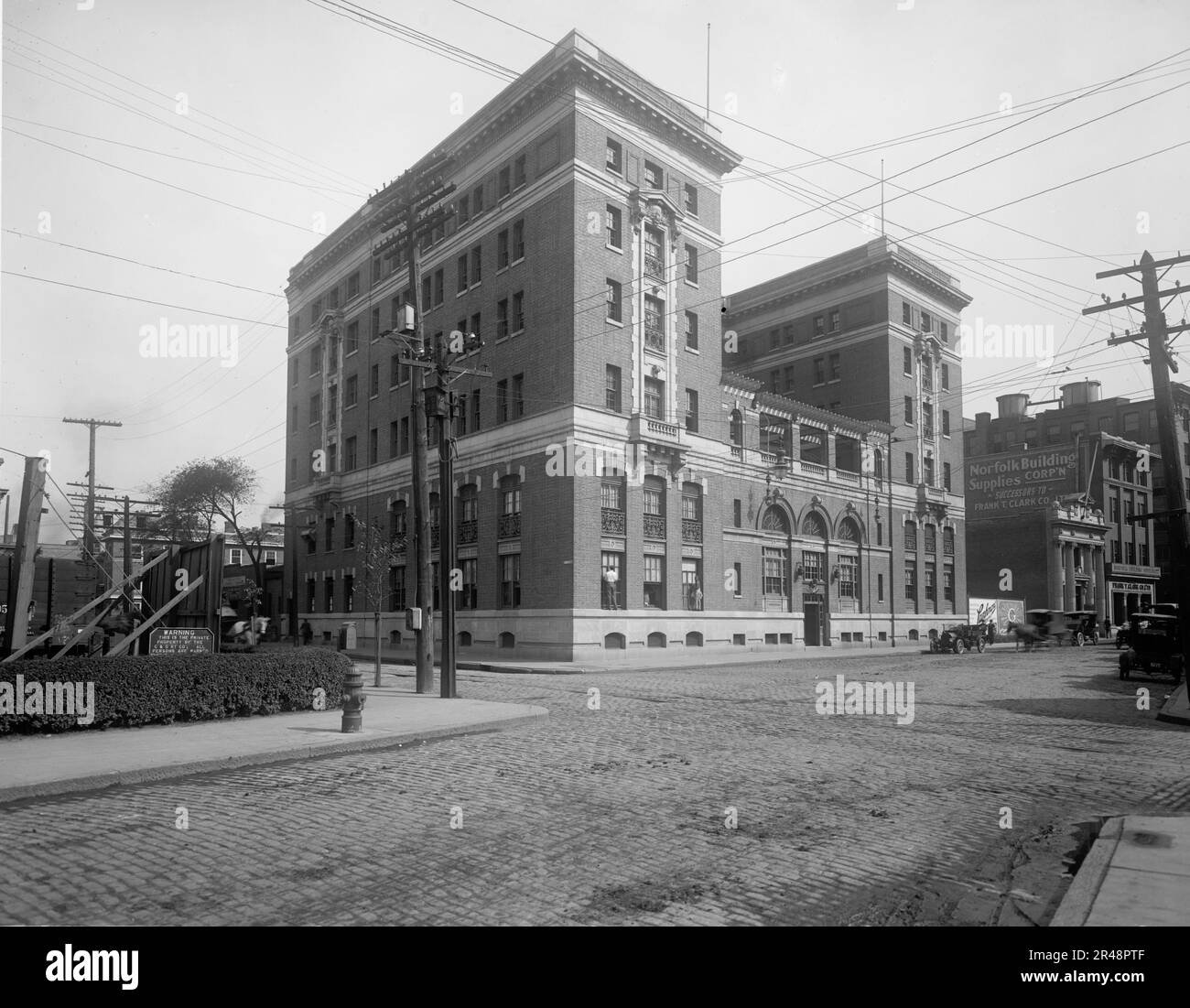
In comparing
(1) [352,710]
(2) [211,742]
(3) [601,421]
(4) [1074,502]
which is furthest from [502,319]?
(4) [1074,502]

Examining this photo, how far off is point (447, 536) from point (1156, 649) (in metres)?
19.5

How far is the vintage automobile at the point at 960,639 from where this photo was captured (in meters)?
40.9

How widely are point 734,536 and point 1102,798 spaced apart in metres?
A: 34.8

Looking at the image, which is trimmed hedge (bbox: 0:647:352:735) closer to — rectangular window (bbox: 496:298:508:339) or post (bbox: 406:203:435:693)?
post (bbox: 406:203:435:693)

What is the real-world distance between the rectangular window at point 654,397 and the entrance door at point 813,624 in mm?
14846

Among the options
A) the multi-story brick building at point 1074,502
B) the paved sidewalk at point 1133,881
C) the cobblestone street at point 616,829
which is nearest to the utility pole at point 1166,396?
the cobblestone street at point 616,829

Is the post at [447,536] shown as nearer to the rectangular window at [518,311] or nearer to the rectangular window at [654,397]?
the rectangular window at [518,311]

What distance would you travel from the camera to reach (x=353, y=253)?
54.2 metres

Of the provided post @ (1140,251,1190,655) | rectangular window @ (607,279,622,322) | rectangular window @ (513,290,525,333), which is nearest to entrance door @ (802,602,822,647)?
rectangular window @ (607,279,622,322)

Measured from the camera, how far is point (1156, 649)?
79.5ft

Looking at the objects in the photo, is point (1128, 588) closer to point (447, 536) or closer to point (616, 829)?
point (447, 536)

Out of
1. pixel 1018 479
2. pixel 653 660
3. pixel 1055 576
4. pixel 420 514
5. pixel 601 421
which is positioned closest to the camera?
pixel 420 514

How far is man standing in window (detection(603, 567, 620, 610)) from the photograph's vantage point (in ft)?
119
